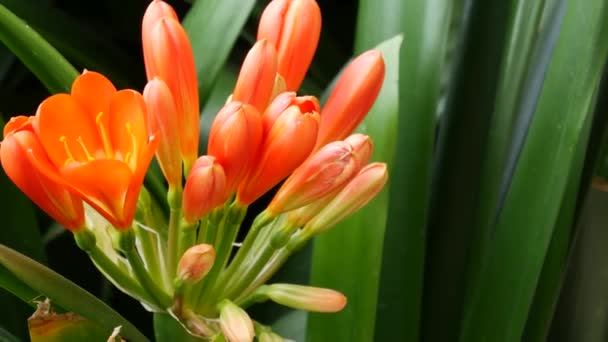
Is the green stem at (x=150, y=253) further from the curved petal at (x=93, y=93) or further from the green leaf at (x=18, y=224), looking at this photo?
the green leaf at (x=18, y=224)

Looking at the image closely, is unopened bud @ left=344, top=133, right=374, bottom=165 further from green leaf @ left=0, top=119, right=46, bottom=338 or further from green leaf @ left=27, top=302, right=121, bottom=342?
green leaf @ left=0, top=119, right=46, bottom=338

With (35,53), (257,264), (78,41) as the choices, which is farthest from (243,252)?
(78,41)

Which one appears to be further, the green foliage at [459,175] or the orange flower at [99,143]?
the green foliage at [459,175]

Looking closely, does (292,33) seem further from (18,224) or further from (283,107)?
(18,224)

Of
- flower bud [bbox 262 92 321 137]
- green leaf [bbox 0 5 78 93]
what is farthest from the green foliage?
flower bud [bbox 262 92 321 137]

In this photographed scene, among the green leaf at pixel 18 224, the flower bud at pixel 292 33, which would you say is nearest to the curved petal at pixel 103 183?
the flower bud at pixel 292 33

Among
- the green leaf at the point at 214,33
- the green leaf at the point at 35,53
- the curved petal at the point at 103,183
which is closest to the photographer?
the curved petal at the point at 103,183
